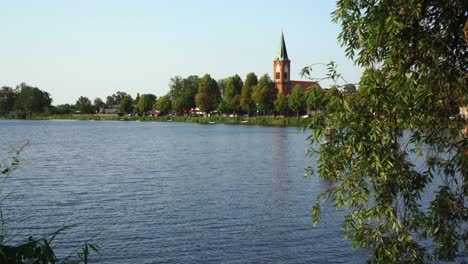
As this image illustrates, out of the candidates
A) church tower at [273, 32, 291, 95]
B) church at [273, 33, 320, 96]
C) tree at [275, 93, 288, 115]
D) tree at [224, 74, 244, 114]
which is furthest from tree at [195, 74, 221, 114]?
tree at [275, 93, 288, 115]

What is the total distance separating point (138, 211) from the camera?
25.1m

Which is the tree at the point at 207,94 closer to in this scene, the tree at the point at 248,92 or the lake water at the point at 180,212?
the tree at the point at 248,92

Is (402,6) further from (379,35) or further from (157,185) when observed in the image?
(157,185)

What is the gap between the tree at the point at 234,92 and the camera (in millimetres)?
150375

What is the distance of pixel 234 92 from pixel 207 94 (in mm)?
15324

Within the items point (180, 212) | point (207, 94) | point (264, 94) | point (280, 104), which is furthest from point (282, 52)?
point (180, 212)

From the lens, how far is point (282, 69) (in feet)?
608

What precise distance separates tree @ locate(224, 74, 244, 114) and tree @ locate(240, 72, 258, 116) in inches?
167

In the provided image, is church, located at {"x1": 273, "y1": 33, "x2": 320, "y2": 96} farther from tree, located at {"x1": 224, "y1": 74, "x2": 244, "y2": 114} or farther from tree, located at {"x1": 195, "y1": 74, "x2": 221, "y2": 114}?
tree, located at {"x1": 224, "y1": 74, "x2": 244, "y2": 114}

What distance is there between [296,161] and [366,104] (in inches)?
1550

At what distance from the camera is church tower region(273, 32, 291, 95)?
7308 inches

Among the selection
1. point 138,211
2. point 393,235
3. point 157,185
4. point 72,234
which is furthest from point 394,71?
point 157,185

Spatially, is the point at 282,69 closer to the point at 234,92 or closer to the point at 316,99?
the point at 234,92

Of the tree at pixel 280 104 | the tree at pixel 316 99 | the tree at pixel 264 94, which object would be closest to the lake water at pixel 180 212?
the tree at pixel 316 99
